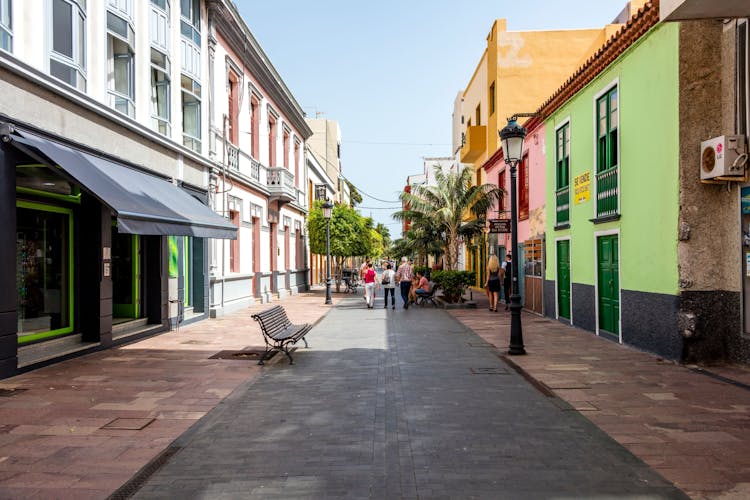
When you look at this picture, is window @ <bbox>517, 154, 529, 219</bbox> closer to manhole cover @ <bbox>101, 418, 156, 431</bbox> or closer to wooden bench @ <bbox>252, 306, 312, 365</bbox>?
wooden bench @ <bbox>252, 306, 312, 365</bbox>

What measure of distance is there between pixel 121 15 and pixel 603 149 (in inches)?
398

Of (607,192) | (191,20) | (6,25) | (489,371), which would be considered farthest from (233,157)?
(489,371)

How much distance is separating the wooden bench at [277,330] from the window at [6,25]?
5046 millimetres

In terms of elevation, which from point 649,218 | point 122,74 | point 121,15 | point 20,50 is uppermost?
point 121,15

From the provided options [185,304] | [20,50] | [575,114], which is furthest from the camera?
[185,304]

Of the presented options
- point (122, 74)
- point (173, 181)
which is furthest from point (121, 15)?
point (173, 181)

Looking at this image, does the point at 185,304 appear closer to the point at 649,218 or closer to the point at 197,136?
the point at 197,136

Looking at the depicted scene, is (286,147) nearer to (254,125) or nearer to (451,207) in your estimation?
(254,125)

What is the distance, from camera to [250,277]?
65.7ft

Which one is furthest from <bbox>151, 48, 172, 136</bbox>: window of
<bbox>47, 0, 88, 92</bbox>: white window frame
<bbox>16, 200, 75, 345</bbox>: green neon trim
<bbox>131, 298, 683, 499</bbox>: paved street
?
<bbox>131, 298, 683, 499</bbox>: paved street

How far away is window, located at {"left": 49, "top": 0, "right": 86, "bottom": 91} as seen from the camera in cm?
911

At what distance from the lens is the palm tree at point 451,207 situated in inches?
838

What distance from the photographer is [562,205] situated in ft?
47.8

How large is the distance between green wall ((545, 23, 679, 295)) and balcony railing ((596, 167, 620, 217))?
0.79ft
